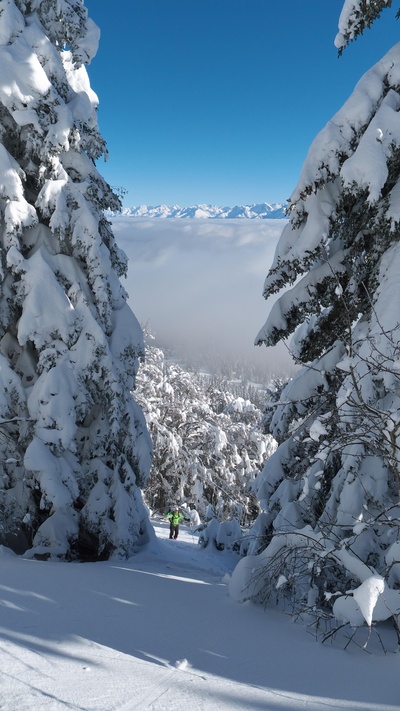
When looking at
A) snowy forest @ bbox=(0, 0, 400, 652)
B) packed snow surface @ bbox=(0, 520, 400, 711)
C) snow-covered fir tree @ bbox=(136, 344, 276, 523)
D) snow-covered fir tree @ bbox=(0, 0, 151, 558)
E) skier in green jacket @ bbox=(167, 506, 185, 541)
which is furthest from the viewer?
snow-covered fir tree @ bbox=(136, 344, 276, 523)

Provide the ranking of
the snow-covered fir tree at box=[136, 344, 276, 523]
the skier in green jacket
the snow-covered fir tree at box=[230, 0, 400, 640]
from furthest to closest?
the snow-covered fir tree at box=[136, 344, 276, 523]
the skier in green jacket
the snow-covered fir tree at box=[230, 0, 400, 640]

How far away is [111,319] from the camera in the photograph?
410 inches

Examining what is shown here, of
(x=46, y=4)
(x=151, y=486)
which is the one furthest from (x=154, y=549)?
(x=151, y=486)

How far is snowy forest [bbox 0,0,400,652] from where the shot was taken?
5969 mm

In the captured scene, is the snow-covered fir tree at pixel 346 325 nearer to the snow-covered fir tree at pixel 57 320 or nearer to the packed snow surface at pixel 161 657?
the packed snow surface at pixel 161 657

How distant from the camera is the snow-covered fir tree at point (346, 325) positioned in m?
5.09

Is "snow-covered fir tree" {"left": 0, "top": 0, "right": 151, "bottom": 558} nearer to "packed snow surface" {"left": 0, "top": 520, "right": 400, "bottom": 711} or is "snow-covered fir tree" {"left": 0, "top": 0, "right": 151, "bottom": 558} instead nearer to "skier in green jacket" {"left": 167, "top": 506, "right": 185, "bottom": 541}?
"packed snow surface" {"left": 0, "top": 520, "right": 400, "bottom": 711}

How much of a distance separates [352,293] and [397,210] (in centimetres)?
135

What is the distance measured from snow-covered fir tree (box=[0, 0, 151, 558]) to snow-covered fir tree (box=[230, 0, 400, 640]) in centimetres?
355

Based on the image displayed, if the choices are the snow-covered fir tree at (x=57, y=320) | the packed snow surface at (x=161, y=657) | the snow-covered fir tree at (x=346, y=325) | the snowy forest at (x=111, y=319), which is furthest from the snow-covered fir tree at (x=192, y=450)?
the packed snow surface at (x=161, y=657)

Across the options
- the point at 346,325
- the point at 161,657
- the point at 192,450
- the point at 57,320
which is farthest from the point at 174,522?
the point at 161,657

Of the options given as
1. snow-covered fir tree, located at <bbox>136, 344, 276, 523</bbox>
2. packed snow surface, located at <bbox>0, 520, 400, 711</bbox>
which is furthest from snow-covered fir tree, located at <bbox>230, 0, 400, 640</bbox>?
snow-covered fir tree, located at <bbox>136, 344, 276, 523</bbox>

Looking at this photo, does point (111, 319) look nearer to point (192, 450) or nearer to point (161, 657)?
point (161, 657)

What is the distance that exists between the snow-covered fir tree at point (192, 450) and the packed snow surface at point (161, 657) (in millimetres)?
17088
